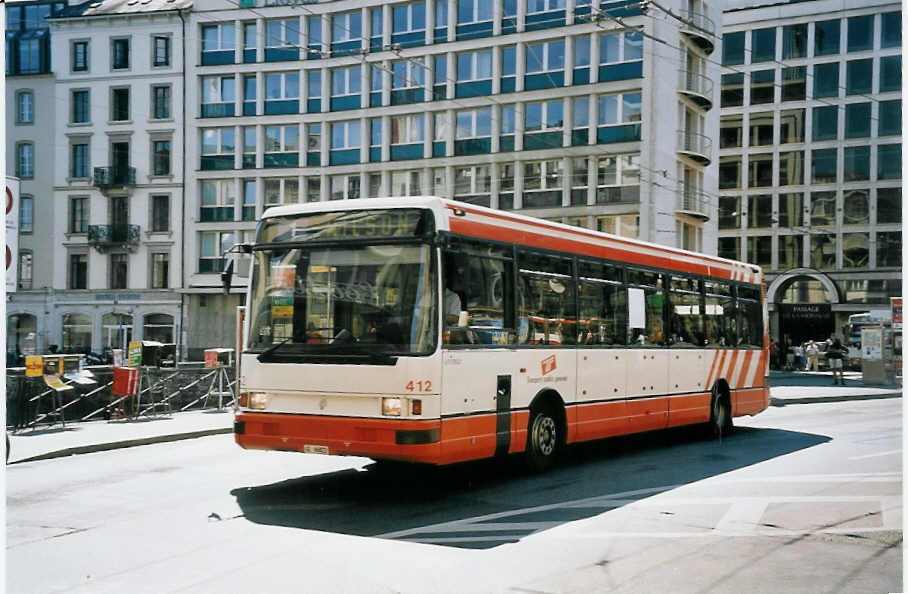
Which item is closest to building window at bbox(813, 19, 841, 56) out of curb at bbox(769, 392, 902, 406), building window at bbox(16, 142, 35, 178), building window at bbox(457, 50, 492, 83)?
curb at bbox(769, 392, 902, 406)

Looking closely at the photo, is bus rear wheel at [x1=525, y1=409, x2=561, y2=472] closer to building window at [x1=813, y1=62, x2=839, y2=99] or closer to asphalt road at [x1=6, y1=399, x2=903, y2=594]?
asphalt road at [x1=6, y1=399, x2=903, y2=594]

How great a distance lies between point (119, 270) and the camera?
4900 cm

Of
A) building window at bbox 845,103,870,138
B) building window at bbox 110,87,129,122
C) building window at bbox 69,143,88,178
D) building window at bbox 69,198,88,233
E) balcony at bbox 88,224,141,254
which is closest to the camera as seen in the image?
building window at bbox 845,103,870,138

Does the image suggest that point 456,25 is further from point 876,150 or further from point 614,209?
point 876,150

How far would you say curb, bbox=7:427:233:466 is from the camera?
45.8ft

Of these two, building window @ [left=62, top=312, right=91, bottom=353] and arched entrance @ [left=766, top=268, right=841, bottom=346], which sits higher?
arched entrance @ [left=766, top=268, right=841, bottom=346]

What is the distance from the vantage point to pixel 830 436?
656 inches

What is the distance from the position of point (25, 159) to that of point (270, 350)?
32920mm

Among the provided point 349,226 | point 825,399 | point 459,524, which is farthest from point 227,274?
point 825,399

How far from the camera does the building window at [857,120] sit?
12.3m

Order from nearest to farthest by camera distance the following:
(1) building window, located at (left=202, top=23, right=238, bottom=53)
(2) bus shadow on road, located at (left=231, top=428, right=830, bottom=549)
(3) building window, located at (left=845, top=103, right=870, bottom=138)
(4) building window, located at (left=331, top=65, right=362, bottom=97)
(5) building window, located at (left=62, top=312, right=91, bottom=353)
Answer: (2) bus shadow on road, located at (left=231, top=428, right=830, bottom=549), (3) building window, located at (left=845, top=103, right=870, bottom=138), (4) building window, located at (left=331, top=65, right=362, bottom=97), (1) building window, located at (left=202, top=23, right=238, bottom=53), (5) building window, located at (left=62, top=312, right=91, bottom=353)

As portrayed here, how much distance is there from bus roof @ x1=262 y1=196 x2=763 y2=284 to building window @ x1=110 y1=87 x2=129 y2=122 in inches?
1407

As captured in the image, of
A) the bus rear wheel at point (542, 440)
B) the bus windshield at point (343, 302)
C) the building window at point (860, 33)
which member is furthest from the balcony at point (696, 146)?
the bus windshield at point (343, 302)

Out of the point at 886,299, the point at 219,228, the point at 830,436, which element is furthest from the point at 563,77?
the point at 830,436
